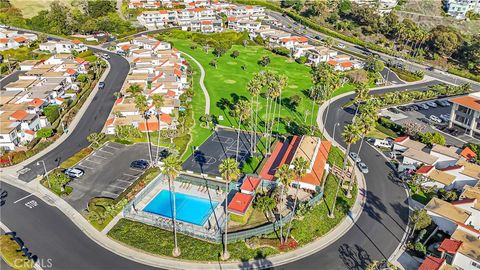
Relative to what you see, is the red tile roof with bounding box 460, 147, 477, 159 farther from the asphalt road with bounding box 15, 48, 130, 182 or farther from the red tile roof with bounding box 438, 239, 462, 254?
the asphalt road with bounding box 15, 48, 130, 182

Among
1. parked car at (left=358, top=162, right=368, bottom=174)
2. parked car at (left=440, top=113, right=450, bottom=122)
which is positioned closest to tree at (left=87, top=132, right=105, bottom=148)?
parked car at (left=358, top=162, right=368, bottom=174)

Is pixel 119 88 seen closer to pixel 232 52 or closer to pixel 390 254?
pixel 232 52

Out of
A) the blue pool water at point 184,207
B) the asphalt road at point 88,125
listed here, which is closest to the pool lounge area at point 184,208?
the blue pool water at point 184,207

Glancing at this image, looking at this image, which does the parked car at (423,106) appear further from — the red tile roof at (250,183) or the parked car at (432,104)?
the red tile roof at (250,183)

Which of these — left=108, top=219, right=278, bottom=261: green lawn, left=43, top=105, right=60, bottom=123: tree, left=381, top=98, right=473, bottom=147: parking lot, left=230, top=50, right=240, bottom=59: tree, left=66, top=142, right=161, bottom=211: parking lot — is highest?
left=230, top=50, right=240, bottom=59: tree

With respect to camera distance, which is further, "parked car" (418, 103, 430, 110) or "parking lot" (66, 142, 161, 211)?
"parked car" (418, 103, 430, 110)

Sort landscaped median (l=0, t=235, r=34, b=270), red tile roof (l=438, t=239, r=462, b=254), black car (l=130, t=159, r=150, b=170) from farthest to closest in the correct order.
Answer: black car (l=130, t=159, r=150, b=170)
red tile roof (l=438, t=239, r=462, b=254)
landscaped median (l=0, t=235, r=34, b=270)
